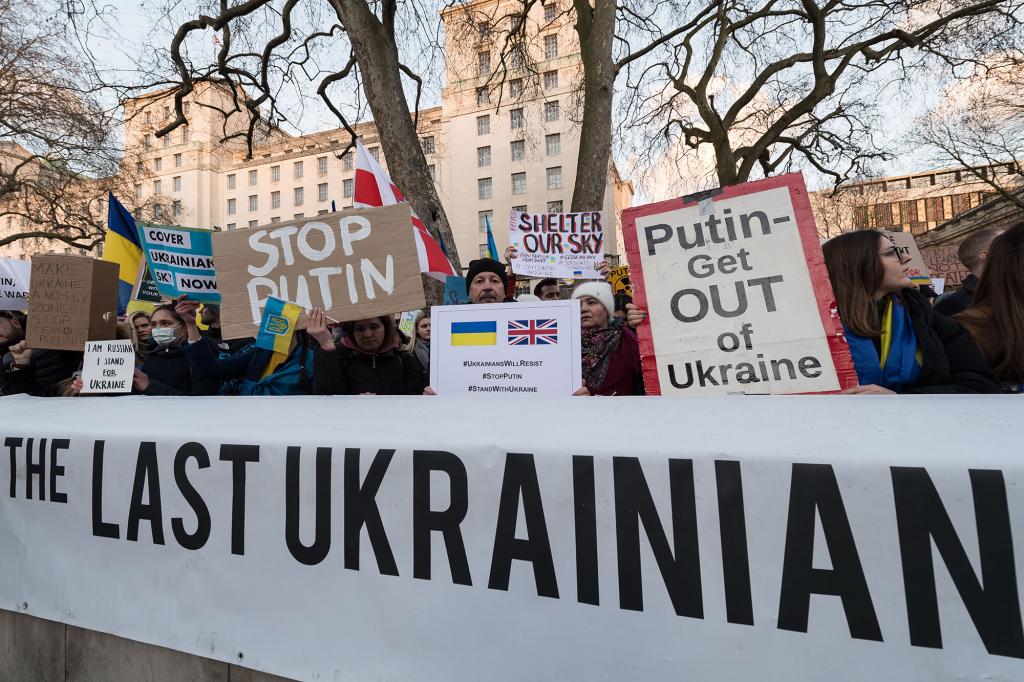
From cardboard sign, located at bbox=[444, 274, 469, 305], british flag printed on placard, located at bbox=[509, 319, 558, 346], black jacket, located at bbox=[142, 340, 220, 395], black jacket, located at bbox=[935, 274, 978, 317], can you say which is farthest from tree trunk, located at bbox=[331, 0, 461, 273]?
black jacket, located at bbox=[935, 274, 978, 317]

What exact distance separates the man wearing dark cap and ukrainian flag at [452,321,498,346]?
1.35m

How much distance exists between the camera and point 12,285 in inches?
187

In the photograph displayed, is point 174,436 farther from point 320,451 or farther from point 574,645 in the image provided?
point 574,645

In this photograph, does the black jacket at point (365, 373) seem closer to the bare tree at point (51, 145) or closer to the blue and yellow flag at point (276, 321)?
the blue and yellow flag at point (276, 321)

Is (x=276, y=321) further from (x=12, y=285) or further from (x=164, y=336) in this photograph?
(x=12, y=285)

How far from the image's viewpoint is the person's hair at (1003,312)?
2082 millimetres

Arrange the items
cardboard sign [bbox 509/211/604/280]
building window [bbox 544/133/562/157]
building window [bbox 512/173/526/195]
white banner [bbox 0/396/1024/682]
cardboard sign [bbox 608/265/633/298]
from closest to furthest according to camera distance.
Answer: white banner [bbox 0/396/1024/682] < cardboard sign [bbox 509/211/604/280] < cardboard sign [bbox 608/265/633/298] < building window [bbox 544/133/562/157] < building window [bbox 512/173/526/195]

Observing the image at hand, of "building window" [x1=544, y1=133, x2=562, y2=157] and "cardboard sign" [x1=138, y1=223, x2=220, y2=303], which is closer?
"cardboard sign" [x1=138, y1=223, x2=220, y2=303]

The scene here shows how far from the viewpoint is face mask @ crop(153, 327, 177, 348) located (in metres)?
3.24

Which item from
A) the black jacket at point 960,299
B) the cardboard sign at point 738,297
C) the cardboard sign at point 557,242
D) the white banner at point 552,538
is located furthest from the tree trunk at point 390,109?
the white banner at point 552,538

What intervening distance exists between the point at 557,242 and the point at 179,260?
13.3 ft

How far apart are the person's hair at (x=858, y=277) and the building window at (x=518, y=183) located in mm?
39134

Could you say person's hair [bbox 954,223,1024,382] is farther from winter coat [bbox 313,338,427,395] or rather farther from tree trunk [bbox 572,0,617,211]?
tree trunk [bbox 572,0,617,211]

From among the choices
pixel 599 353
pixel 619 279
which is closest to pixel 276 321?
pixel 599 353
